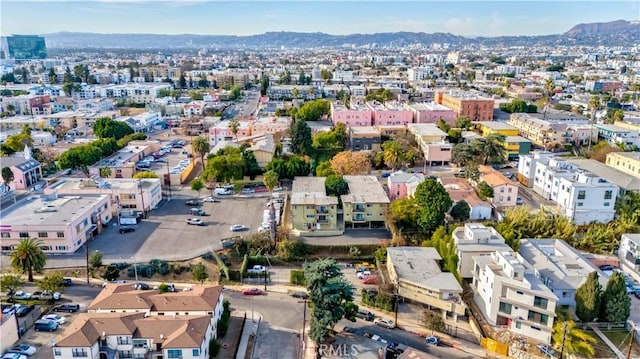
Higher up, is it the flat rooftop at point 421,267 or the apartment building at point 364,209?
the apartment building at point 364,209

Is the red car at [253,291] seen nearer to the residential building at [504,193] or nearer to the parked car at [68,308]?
the parked car at [68,308]

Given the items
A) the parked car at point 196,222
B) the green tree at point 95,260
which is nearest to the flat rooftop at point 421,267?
the parked car at point 196,222

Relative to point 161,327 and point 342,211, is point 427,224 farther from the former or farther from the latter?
point 161,327

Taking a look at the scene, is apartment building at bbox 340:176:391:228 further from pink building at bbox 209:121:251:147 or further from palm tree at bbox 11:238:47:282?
pink building at bbox 209:121:251:147

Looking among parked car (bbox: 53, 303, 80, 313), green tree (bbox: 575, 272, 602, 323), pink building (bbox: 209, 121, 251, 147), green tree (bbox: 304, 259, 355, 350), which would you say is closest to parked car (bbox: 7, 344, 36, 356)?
parked car (bbox: 53, 303, 80, 313)

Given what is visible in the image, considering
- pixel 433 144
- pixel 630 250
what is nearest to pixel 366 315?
pixel 630 250

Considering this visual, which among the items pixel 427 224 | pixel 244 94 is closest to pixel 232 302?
pixel 427 224
